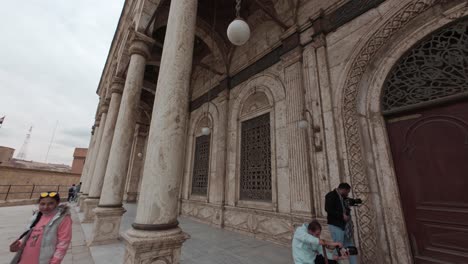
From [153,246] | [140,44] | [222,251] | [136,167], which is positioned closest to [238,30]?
[153,246]

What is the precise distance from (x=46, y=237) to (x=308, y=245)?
2750mm

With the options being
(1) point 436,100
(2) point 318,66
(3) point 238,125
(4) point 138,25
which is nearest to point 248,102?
(3) point 238,125

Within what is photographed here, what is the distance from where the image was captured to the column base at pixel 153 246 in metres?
2.37

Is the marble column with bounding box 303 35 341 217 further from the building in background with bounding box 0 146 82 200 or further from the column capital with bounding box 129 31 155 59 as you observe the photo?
the building in background with bounding box 0 146 82 200

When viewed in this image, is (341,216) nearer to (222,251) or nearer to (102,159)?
(222,251)

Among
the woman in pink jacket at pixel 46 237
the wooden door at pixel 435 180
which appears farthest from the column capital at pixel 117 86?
the wooden door at pixel 435 180

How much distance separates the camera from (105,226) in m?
4.78

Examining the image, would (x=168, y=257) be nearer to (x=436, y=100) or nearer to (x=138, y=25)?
(x=436, y=100)

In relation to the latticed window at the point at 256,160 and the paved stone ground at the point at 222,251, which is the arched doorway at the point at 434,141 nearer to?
the paved stone ground at the point at 222,251

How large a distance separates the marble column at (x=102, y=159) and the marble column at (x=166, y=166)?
5.53 metres

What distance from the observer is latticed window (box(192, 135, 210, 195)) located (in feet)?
26.9

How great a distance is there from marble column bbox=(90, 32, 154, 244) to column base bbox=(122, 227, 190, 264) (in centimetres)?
286

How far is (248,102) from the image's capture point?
6805 mm

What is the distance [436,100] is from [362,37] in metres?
1.79
